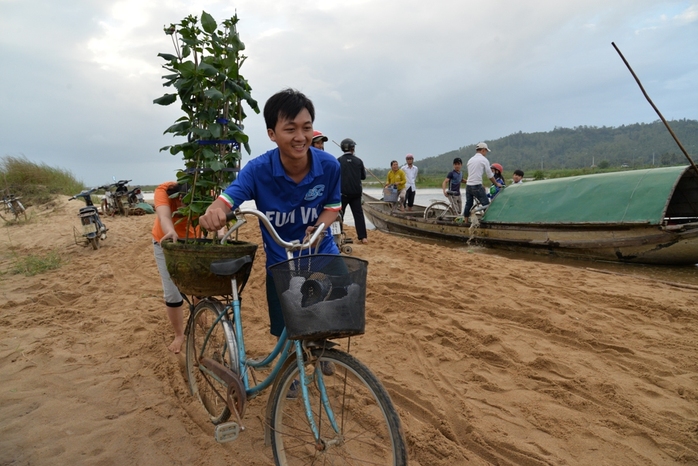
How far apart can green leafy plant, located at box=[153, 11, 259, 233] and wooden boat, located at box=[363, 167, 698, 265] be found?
22.9 ft

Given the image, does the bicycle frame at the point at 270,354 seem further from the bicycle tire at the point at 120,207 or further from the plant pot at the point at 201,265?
the bicycle tire at the point at 120,207

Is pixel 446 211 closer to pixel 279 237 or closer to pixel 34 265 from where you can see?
pixel 34 265

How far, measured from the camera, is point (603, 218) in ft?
24.3

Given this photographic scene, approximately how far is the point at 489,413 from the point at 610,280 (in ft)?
13.4

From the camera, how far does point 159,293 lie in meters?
5.41

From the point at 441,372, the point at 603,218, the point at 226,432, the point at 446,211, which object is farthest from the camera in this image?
the point at 446,211

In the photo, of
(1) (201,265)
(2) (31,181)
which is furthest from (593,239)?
(2) (31,181)

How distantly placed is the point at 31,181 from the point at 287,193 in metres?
20.4

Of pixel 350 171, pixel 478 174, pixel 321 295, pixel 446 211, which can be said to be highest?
pixel 350 171

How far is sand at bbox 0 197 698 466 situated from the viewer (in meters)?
2.30

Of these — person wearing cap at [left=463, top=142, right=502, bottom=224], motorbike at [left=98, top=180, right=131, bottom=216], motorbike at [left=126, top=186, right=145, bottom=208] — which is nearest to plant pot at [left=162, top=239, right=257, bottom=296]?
person wearing cap at [left=463, top=142, right=502, bottom=224]

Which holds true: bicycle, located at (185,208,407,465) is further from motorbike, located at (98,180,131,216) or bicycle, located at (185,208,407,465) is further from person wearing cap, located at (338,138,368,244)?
motorbike, located at (98,180,131,216)

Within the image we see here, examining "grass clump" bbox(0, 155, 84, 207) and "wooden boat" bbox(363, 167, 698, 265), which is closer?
"wooden boat" bbox(363, 167, 698, 265)

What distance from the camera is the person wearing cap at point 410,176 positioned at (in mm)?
13092
